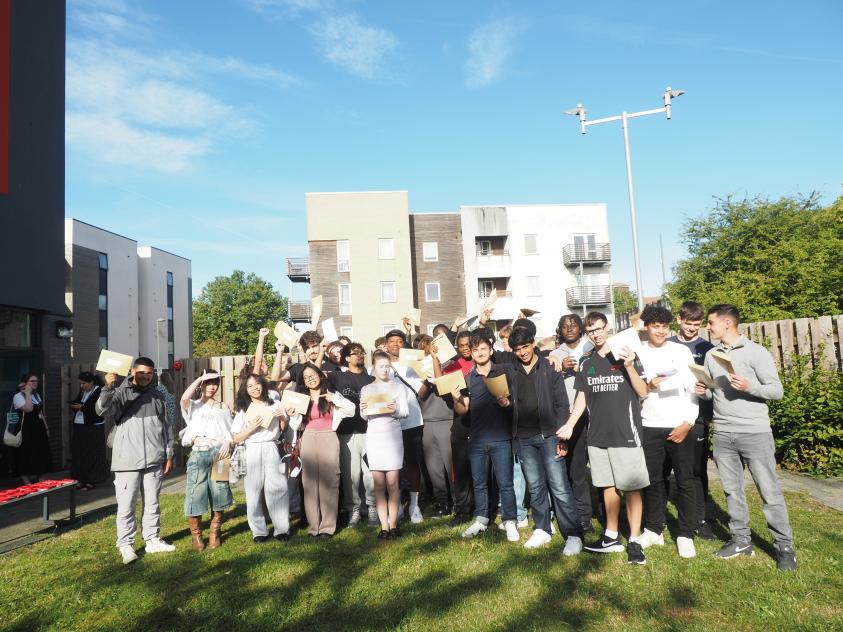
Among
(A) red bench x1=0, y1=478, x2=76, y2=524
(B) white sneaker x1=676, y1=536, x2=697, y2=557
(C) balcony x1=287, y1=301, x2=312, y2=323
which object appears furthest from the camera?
(C) balcony x1=287, y1=301, x2=312, y2=323

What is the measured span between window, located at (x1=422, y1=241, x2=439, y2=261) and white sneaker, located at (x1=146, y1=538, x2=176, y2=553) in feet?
108

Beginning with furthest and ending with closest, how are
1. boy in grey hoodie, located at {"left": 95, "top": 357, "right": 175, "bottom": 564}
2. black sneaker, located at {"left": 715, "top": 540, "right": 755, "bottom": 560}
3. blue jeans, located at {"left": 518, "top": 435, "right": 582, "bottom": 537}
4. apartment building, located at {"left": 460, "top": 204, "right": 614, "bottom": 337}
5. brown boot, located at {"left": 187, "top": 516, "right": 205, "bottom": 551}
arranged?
apartment building, located at {"left": 460, "top": 204, "right": 614, "bottom": 337} < brown boot, located at {"left": 187, "top": 516, "right": 205, "bottom": 551} < boy in grey hoodie, located at {"left": 95, "top": 357, "right": 175, "bottom": 564} < blue jeans, located at {"left": 518, "top": 435, "right": 582, "bottom": 537} < black sneaker, located at {"left": 715, "top": 540, "right": 755, "bottom": 560}

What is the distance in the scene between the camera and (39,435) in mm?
9938

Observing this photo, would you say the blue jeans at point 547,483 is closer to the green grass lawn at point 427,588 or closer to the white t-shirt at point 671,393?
the green grass lawn at point 427,588

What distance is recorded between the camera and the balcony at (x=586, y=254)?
124 ft

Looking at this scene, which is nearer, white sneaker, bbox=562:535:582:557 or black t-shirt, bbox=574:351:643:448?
black t-shirt, bbox=574:351:643:448

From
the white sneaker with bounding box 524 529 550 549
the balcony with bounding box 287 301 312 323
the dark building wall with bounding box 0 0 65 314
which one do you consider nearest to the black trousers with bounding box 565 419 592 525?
the white sneaker with bounding box 524 529 550 549

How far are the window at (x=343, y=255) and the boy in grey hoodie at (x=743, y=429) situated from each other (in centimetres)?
3264

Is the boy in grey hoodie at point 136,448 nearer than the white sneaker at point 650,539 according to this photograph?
No

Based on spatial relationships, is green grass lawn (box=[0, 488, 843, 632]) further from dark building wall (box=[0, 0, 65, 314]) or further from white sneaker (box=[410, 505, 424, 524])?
dark building wall (box=[0, 0, 65, 314])

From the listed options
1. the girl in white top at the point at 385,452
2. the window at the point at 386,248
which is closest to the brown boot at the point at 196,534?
the girl in white top at the point at 385,452

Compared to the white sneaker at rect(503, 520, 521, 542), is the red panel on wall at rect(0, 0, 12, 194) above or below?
above

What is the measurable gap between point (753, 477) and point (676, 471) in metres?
0.65

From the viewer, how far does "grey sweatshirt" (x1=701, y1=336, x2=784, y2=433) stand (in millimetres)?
4773
